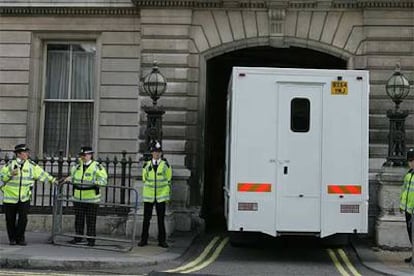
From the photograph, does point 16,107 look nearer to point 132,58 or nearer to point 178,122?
point 132,58

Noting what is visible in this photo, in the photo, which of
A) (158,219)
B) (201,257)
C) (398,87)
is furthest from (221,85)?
(201,257)

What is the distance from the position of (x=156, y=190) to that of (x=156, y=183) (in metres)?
0.14

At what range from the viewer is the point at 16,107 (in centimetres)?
1617

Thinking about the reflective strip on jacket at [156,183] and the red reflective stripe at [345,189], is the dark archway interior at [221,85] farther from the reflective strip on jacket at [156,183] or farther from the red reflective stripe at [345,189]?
the red reflective stripe at [345,189]

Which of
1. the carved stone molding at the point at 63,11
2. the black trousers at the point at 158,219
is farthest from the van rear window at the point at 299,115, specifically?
the carved stone molding at the point at 63,11

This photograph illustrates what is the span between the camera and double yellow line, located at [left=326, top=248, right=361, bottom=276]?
10.1 metres

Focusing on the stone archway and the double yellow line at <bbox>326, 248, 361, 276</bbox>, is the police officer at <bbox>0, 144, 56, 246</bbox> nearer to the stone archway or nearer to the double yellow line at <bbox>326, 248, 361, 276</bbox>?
the stone archway

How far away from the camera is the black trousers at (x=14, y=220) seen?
36.7ft

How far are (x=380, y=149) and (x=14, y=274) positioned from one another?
9241 millimetres

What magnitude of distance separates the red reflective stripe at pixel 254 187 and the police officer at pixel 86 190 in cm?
278

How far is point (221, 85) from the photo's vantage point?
19562 mm

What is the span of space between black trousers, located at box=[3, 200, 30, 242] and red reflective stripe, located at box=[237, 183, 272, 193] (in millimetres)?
4155

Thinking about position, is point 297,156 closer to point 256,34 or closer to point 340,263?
point 340,263

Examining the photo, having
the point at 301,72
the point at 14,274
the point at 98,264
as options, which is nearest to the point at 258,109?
the point at 301,72
